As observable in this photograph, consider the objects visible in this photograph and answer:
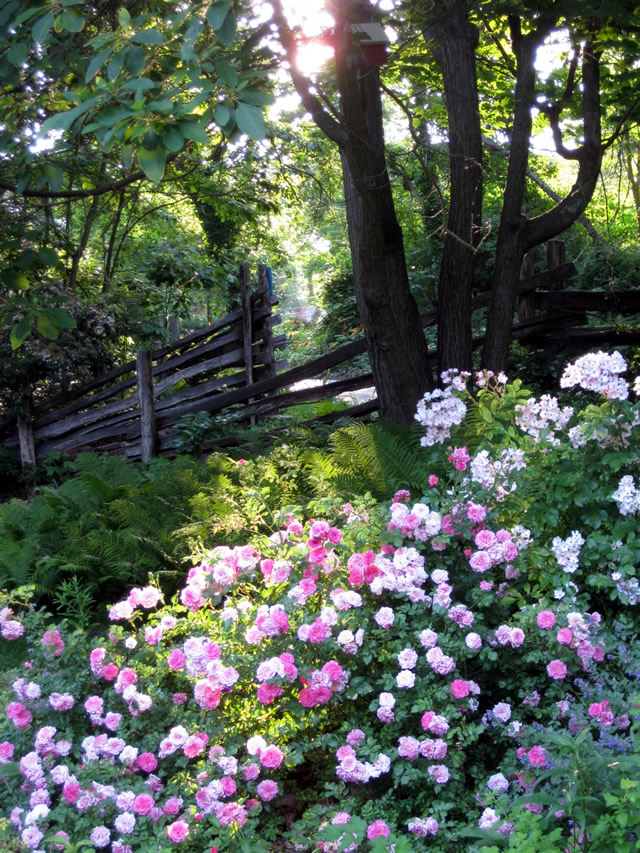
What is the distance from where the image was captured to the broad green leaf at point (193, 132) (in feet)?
8.09

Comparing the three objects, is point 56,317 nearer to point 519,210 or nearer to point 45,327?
point 45,327

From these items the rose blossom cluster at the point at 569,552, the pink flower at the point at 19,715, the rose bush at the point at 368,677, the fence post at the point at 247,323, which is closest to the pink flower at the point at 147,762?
the rose bush at the point at 368,677

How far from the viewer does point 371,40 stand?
4.57 m

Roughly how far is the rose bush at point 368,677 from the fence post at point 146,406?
5.55 metres

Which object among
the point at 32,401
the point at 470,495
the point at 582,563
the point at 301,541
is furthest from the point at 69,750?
the point at 32,401

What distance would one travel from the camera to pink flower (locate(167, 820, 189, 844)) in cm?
223

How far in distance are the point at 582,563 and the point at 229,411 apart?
6.21 meters

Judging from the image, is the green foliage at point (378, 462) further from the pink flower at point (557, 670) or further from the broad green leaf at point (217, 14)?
the broad green leaf at point (217, 14)

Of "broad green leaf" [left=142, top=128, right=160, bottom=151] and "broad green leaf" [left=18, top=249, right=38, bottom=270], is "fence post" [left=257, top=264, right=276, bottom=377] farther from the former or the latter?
"broad green leaf" [left=142, top=128, right=160, bottom=151]

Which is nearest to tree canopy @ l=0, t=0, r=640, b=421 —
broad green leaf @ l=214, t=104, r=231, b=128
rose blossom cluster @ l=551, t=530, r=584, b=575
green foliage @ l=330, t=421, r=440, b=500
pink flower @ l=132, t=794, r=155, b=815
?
broad green leaf @ l=214, t=104, r=231, b=128

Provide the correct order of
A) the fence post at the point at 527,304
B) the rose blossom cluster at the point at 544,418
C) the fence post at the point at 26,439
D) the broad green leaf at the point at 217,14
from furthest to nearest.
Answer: the fence post at the point at 26,439, the fence post at the point at 527,304, the rose blossom cluster at the point at 544,418, the broad green leaf at the point at 217,14

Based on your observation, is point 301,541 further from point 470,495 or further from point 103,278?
point 103,278

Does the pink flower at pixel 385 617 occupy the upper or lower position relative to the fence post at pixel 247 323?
lower

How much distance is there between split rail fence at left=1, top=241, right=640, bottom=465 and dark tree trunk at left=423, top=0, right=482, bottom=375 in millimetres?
1530
